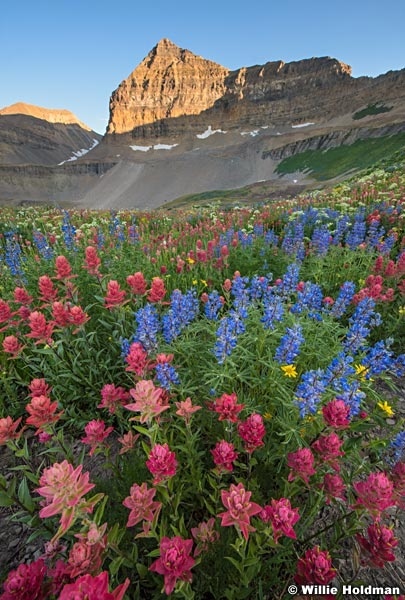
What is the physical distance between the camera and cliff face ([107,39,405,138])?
110 m

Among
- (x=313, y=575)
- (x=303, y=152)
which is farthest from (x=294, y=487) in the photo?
(x=303, y=152)

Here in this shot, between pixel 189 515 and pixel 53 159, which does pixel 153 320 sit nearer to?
pixel 189 515

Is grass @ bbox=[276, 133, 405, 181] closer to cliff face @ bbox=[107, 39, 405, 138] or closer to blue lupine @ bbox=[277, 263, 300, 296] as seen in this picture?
cliff face @ bbox=[107, 39, 405, 138]

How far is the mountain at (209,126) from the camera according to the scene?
8300cm

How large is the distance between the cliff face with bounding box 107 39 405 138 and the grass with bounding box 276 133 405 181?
41381 millimetres

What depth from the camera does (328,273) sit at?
16.0 ft

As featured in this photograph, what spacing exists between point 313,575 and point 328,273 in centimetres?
425

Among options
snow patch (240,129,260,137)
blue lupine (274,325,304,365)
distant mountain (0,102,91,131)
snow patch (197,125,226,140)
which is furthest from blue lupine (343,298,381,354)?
distant mountain (0,102,91,131)

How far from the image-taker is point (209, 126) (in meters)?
119

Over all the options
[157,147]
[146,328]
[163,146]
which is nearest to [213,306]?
[146,328]

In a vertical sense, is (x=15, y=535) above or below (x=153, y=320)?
below

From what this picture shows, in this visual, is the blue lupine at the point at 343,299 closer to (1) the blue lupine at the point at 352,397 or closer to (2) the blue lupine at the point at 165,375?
(1) the blue lupine at the point at 352,397

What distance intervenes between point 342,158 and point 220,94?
90204 millimetres

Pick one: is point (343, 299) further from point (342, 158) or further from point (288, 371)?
point (342, 158)
